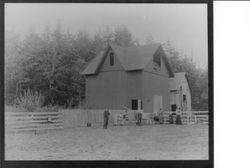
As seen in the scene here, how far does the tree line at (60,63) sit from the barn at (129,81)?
0.06 metres

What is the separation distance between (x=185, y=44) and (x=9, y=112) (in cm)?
145

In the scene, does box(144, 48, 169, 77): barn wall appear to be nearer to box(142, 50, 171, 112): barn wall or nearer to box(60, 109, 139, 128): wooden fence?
box(142, 50, 171, 112): barn wall

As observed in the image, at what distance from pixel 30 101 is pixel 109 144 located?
69 cm

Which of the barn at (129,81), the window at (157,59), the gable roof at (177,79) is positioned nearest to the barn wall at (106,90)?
the barn at (129,81)

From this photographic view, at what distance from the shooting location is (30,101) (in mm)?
4016

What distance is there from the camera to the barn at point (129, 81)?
4.07 meters

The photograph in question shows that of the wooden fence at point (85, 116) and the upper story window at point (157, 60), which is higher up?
the upper story window at point (157, 60)

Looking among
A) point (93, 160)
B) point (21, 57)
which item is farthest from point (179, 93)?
point (21, 57)

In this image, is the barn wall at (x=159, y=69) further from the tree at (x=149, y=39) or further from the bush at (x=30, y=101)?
the bush at (x=30, y=101)

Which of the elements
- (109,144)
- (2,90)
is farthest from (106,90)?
(2,90)

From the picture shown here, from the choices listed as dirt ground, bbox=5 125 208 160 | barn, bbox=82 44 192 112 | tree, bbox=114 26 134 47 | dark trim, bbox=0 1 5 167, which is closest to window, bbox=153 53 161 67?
barn, bbox=82 44 192 112

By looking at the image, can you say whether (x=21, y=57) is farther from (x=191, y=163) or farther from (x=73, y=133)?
(x=191, y=163)

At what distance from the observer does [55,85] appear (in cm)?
405

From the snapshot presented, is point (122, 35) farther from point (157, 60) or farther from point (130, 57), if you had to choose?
point (157, 60)
